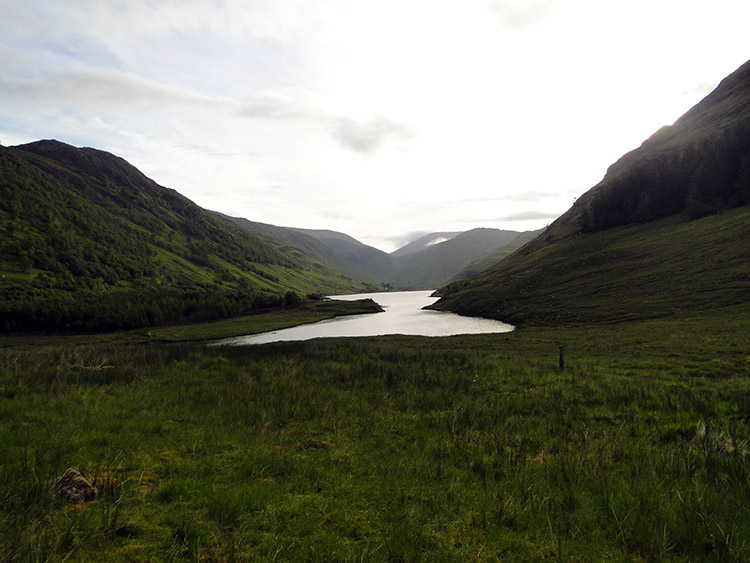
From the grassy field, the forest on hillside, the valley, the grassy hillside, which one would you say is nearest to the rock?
the valley

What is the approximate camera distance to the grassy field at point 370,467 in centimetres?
515

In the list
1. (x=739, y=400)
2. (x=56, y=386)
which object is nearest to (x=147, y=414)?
(x=56, y=386)

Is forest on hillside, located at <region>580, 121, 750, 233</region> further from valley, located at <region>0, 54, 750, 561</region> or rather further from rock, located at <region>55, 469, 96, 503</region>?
rock, located at <region>55, 469, 96, 503</region>

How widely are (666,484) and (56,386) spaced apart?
20.3 m

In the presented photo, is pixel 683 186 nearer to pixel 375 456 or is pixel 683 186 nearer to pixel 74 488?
pixel 375 456

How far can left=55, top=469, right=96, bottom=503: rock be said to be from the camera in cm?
607

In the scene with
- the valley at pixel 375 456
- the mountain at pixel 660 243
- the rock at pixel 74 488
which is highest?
the mountain at pixel 660 243

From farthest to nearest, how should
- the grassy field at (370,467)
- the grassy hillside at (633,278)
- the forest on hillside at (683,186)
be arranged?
the forest on hillside at (683,186), the grassy hillside at (633,278), the grassy field at (370,467)

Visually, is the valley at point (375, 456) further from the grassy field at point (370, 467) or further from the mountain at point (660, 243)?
the mountain at point (660, 243)

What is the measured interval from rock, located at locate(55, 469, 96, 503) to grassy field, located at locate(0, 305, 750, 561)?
0.22 meters

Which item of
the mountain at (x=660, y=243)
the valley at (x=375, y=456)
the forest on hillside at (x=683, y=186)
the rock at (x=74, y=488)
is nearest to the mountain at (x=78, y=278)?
the mountain at (x=660, y=243)

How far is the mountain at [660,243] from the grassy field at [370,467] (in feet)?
178

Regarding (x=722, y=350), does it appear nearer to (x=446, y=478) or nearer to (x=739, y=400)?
(x=739, y=400)

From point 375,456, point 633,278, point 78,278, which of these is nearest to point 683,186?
point 633,278
